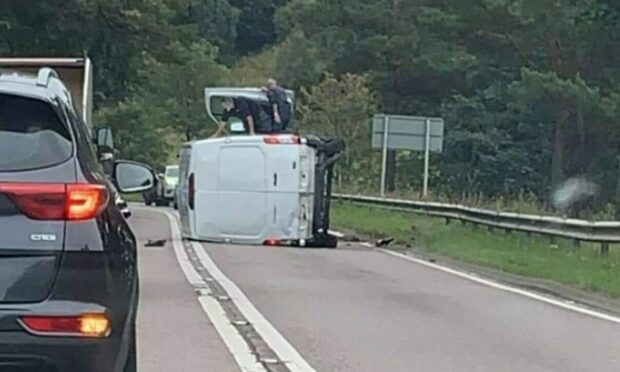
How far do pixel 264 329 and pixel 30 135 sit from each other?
6.55 metres

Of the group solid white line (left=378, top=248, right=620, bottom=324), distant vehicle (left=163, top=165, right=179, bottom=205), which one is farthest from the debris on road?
distant vehicle (left=163, top=165, right=179, bottom=205)

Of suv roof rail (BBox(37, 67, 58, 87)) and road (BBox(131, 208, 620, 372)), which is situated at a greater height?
suv roof rail (BBox(37, 67, 58, 87))

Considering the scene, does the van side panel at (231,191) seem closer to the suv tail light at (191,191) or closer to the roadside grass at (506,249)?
the suv tail light at (191,191)

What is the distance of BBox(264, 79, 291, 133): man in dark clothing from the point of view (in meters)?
27.1

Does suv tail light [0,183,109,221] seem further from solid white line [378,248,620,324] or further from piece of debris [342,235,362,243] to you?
piece of debris [342,235,362,243]

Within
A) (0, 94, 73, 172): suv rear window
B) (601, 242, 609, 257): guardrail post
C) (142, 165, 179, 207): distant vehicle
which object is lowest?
(142, 165, 179, 207): distant vehicle

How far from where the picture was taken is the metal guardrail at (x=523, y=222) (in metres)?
20.3

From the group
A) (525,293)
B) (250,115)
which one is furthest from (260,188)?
(525,293)

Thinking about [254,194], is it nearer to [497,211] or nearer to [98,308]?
[497,211]

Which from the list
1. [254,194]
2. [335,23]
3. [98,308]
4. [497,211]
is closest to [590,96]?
[335,23]

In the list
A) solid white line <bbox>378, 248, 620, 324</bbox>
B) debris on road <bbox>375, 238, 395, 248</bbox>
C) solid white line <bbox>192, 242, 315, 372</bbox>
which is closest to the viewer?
solid white line <bbox>192, 242, 315, 372</bbox>

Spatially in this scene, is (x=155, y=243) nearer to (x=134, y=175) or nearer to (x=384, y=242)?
(x=384, y=242)

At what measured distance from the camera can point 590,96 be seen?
154ft

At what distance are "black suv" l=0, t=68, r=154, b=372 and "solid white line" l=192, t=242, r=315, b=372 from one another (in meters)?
4.17
